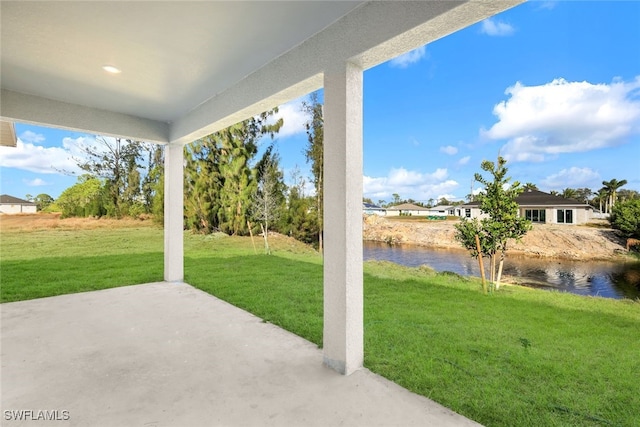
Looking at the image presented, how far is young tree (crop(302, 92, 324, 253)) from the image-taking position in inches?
342

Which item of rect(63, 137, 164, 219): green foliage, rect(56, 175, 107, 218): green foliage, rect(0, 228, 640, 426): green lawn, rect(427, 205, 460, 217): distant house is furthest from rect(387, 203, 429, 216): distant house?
rect(56, 175, 107, 218): green foliage

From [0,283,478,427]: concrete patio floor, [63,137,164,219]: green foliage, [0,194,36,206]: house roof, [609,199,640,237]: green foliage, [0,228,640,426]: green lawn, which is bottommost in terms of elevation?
[0,228,640,426]: green lawn

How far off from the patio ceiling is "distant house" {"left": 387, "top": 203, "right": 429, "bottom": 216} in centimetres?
312

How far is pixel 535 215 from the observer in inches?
162

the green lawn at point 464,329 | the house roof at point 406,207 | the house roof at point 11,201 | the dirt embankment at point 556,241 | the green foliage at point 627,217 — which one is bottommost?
the green lawn at point 464,329

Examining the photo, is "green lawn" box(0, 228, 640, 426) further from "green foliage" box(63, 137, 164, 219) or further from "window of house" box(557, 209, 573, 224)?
"green foliage" box(63, 137, 164, 219)

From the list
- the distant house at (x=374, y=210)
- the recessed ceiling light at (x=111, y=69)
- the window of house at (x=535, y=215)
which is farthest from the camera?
the distant house at (x=374, y=210)

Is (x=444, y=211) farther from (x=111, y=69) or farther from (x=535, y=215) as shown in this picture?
(x=111, y=69)

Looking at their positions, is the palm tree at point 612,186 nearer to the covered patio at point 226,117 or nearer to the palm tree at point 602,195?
the palm tree at point 602,195

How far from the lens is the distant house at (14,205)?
26.9ft

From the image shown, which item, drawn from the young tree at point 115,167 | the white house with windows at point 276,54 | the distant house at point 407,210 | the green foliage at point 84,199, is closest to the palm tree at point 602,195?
the distant house at point 407,210

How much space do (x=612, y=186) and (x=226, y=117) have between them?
4626 mm

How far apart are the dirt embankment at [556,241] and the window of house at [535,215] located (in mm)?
90

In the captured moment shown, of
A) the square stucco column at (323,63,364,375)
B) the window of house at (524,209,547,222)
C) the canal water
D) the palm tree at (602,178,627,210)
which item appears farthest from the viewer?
the window of house at (524,209,547,222)
